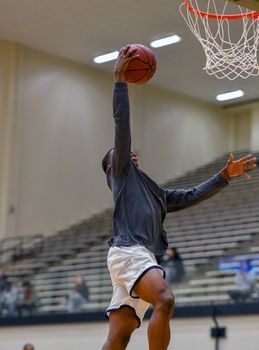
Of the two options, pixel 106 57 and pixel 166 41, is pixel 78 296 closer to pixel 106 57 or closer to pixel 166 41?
pixel 166 41

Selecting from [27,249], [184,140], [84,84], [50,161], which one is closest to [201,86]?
[184,140]

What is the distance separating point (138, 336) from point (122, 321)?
27.1 ft

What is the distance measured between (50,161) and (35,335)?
347 inches

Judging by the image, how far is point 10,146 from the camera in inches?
899

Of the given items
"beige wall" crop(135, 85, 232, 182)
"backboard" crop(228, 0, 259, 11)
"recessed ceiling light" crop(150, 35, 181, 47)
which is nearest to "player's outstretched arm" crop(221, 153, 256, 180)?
"backboard" crop(228, 0, 259, 11)

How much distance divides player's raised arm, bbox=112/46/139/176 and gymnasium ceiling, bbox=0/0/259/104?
13883 mm

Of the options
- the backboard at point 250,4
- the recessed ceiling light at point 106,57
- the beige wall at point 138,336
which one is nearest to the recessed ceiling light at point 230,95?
the recessed ceiling light at point 106,57

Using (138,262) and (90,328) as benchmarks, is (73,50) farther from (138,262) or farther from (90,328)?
(138,262)

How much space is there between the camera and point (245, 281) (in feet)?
42.2

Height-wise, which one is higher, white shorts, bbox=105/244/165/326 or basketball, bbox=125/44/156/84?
basketball, bbox=125/44/156/84

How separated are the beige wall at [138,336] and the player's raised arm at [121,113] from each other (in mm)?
7258

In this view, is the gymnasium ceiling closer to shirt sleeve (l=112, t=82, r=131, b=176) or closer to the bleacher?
the bleacher

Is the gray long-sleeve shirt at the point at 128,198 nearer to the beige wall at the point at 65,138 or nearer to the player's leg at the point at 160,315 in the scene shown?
the player's leg at the point at 160,315

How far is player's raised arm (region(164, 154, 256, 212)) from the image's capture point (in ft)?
21.2
